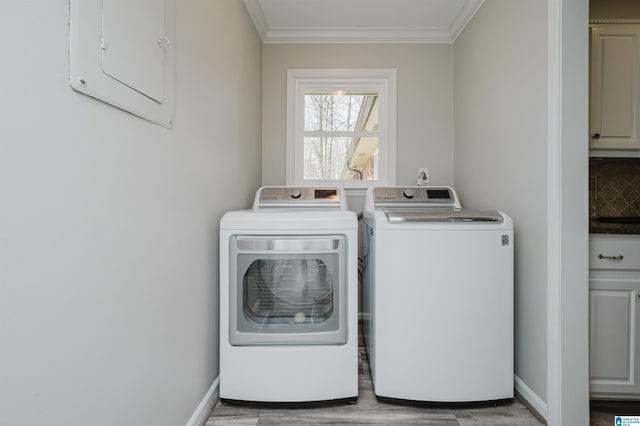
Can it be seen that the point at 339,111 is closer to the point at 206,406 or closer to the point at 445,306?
the point at 445,306

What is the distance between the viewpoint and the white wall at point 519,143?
1458mm

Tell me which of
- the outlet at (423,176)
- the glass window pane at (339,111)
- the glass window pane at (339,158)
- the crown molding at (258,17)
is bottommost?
the outlet at (423,176)

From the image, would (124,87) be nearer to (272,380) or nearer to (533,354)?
(272,380)

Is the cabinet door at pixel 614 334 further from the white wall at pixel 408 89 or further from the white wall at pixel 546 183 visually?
the white wall at pixel 408 89

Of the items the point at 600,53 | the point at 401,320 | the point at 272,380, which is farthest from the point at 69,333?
the point at 600,53

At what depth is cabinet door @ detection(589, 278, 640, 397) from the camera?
1.43m

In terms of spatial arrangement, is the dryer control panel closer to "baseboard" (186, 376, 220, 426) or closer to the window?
the window

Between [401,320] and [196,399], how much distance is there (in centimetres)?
100

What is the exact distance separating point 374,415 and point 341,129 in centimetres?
213

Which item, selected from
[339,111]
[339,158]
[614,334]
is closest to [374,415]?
[614,334]

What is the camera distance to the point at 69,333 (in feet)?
2.29

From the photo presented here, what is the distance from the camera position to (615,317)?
4.70 feet

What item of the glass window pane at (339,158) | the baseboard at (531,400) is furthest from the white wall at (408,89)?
the baseboard at (531,400)

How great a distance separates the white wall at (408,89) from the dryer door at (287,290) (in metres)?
1.24
